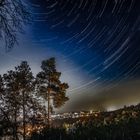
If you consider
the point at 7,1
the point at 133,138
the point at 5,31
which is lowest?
the point at 133,138

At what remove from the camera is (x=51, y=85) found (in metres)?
48.9

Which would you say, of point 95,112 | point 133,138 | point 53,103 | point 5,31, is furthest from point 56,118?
point 5,31

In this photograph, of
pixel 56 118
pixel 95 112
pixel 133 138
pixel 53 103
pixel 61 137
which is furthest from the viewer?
pixel 95 112

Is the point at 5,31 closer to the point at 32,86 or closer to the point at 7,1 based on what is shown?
the point at 7,1

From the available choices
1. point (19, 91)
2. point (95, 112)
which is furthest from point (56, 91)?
point (95, 112)

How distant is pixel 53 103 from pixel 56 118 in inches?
180

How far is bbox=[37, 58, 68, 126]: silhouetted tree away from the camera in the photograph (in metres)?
48.5

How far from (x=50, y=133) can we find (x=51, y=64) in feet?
84.4

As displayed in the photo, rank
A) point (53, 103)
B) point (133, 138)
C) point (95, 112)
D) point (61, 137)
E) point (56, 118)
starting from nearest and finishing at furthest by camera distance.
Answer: point (133, 138) → point (61, 137) → point (53, 103) → point (56, 118) → point (95, 112)

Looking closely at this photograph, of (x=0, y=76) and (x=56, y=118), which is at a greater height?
(x=0, y=76)

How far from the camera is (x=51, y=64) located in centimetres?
4916

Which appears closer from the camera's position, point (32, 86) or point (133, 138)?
point (133, 138)

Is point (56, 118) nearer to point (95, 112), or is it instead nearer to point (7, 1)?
point (95, 112)

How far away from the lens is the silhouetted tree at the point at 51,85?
4853cm
